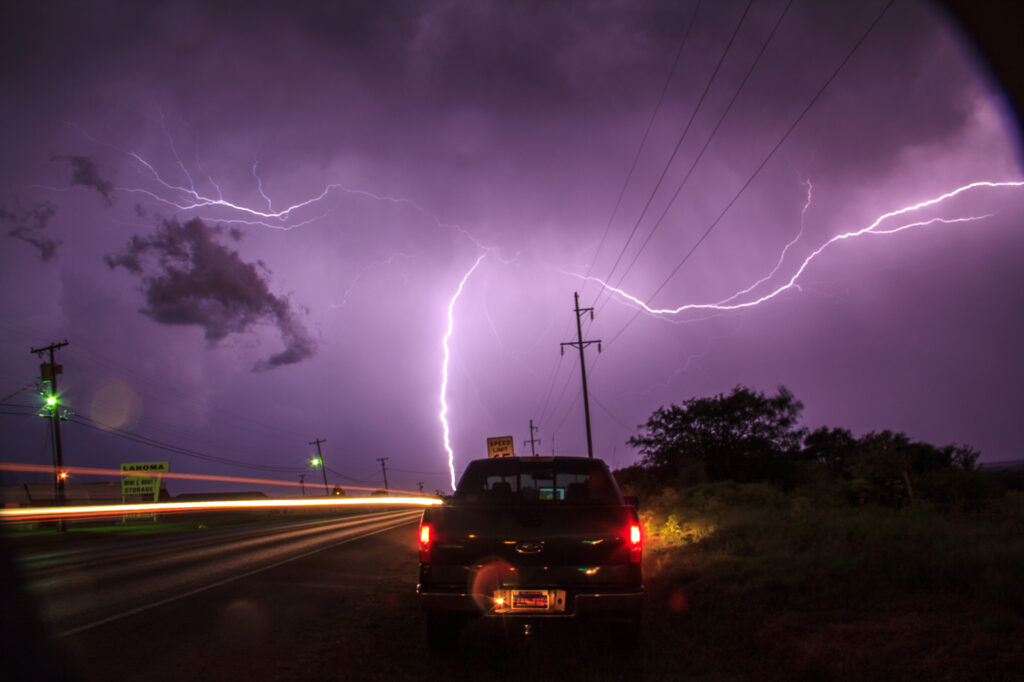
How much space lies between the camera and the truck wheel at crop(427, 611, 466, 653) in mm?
5094

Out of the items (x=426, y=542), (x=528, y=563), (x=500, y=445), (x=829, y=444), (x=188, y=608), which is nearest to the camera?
(x=528, y=563)

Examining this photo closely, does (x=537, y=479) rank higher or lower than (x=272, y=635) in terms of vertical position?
higher

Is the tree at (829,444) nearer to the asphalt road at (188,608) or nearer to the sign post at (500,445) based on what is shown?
the sign post at (500,445)

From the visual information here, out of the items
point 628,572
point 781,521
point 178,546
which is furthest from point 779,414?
point 628,572

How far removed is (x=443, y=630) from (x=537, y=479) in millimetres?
2003

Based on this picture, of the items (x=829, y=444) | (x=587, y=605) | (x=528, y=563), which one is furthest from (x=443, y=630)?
(x=829, y=444)

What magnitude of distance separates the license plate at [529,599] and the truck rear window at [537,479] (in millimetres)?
1013

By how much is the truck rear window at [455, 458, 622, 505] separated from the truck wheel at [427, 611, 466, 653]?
107 centimetres

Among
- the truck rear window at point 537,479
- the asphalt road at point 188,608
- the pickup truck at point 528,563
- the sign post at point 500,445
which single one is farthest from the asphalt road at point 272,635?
the sign post at point 500,445

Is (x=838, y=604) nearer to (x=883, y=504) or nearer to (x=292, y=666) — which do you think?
(x=292, y=666)

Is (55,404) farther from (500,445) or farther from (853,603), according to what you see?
(853,603)

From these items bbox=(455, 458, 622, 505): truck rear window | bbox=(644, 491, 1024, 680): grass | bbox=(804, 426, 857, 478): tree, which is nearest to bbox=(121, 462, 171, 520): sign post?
bbox=(644, 491, 1024, 680): grass

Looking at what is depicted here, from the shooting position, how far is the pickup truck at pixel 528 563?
471cm

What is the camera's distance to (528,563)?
4805 millimetres
